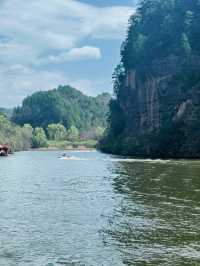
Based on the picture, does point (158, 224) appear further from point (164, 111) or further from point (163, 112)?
point (163, 112)

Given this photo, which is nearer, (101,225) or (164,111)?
(101,225)

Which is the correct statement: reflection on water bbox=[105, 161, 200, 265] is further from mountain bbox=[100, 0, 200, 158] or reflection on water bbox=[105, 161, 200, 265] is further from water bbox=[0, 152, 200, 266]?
mountain bbox=[100, 0, 200, 158]

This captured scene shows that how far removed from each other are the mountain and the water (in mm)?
69448

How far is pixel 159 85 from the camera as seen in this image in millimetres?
137250

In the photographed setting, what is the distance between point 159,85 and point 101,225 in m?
112

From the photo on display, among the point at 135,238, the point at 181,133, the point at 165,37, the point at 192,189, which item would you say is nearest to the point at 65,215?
the point at 135,238

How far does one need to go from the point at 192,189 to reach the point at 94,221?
1778 cm

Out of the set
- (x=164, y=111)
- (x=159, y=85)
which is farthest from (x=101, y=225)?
(x=159, y=85)

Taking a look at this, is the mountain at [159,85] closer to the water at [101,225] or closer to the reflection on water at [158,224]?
the reflection on water at [158,224]

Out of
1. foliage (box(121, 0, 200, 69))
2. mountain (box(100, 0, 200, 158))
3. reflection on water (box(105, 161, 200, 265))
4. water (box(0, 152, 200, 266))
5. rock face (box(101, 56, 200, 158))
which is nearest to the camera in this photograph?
water (box(0, 152, 200, 266))

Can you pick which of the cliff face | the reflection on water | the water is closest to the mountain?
the cliff face

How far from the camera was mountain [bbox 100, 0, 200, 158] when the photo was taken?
11869 cm

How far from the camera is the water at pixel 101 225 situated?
68.0 feet

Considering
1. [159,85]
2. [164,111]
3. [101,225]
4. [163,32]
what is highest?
[163,32]
